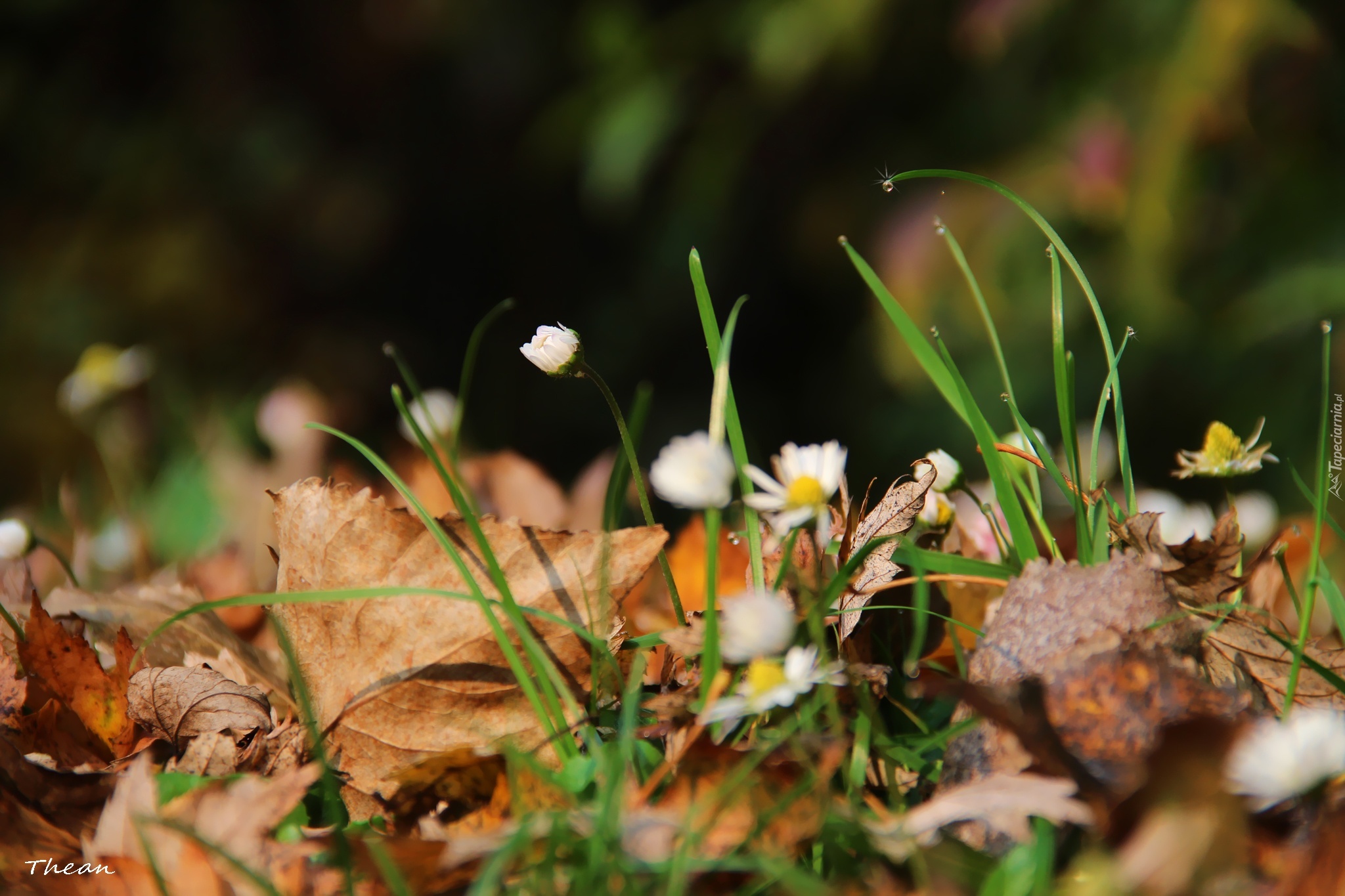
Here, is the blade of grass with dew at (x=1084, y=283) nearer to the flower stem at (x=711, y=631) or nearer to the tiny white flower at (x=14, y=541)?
the flower stem at (x=711, y=631)

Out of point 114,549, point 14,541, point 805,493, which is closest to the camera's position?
point 805,493

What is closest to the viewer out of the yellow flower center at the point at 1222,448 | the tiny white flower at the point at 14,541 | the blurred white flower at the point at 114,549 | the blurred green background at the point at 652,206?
the yellow flower center at the point at 1222,448

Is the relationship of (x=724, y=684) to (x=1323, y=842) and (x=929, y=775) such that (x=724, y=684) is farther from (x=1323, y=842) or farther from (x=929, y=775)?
(x=1323, y=842)

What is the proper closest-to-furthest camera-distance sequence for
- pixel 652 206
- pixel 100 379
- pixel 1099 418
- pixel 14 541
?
pixel 1099 418 → pixel 14 541 → pixel 100 379 → pixel 652 206

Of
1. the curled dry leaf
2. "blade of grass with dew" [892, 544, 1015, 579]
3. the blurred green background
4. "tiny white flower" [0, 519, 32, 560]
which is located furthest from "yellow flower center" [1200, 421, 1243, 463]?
the blurred green background

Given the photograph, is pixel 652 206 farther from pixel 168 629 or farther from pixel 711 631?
pixel 711 631

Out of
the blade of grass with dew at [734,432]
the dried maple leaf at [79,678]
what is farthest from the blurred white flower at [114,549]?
the blade of grass with dew at [734,432]

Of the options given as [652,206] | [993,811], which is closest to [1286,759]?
[993,811]
